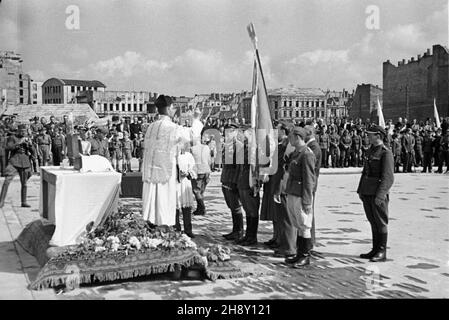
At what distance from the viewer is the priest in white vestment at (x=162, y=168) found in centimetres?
673

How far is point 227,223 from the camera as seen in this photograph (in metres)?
9.70

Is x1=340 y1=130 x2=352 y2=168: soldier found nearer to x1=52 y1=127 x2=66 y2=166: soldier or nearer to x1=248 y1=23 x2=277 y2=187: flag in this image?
x1=52 y1=127 x2=66 y2=166: soldier

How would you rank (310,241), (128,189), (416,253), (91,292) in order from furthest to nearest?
1. (128,189)
2. (416,253)
3. (310,241)
4. (91,292)

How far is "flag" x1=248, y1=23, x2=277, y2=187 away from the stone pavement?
1193mm

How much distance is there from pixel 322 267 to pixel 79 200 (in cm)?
323

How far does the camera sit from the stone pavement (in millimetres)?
5535

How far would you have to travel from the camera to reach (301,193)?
21.8 feet

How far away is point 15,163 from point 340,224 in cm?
681

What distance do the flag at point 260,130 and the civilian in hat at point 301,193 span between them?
27.6 inches

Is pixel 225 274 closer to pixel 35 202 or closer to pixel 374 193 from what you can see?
pixel 374 193

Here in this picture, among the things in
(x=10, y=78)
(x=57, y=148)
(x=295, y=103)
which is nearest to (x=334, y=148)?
(x=57, y=148)

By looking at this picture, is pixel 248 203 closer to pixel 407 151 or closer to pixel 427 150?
pixel 407 151

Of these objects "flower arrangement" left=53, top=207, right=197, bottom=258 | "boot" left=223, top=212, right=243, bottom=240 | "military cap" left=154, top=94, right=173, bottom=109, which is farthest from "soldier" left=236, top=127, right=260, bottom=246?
"military cap" left=154, top=94, right=173, bottom=109
